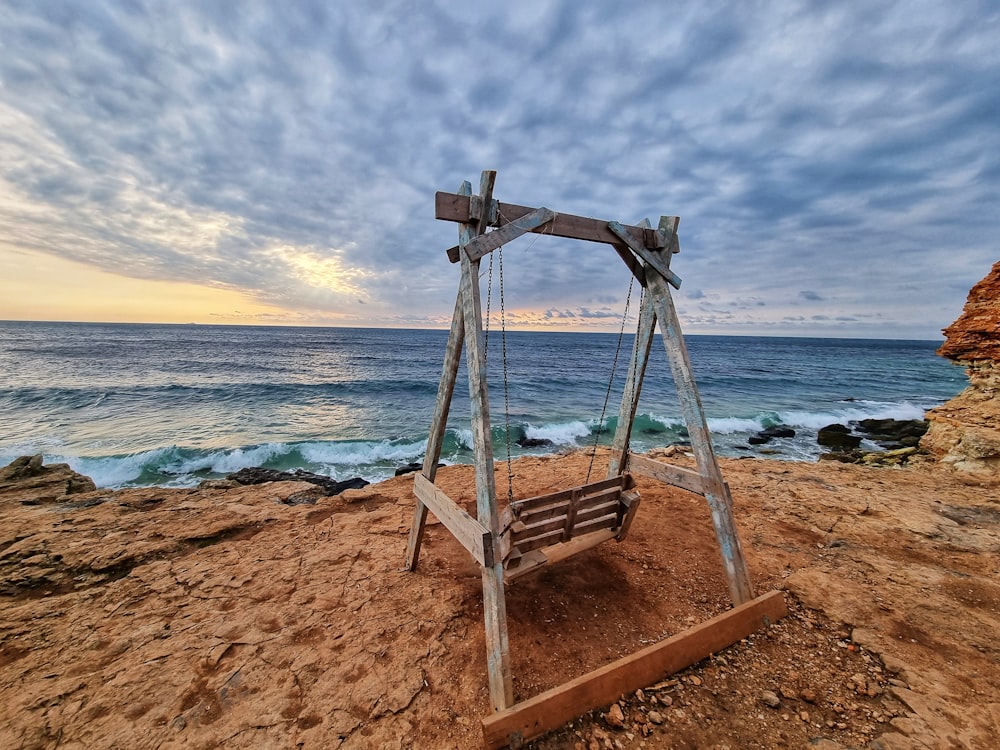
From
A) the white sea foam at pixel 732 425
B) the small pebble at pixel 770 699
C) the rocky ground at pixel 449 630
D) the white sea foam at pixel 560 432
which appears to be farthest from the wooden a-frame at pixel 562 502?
the white sea foam at pixel 732 425

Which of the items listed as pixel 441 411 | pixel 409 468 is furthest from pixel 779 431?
pixel 441 411

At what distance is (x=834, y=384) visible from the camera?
3241 cm

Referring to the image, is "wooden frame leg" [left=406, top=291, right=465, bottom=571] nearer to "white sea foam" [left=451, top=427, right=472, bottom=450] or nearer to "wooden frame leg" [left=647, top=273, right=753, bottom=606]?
"wooden frame leg" [left=647, top=273, right=753, bottom=606]

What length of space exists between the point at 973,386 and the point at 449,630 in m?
15.1

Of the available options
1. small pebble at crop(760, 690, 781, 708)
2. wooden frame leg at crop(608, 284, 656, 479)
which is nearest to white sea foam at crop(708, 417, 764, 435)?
wooden frame leg at crop(608, 284, 656, 479)

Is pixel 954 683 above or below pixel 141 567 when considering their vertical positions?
above

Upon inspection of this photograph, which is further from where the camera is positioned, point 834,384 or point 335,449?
point 834,384

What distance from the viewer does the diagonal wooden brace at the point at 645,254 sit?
3.88 meters

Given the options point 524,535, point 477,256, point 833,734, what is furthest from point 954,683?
point 477,256

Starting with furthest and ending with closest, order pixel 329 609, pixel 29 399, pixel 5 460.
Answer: pixel 29 399 < pixel 5 460 < pixel 329 609

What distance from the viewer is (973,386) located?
10.4 m

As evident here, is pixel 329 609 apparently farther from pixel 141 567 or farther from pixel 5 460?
pixel 5 460

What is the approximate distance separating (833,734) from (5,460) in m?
18.9

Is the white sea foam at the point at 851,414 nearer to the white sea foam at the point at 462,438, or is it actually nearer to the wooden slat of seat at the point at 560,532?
the white sea foam at the point at 462,438
